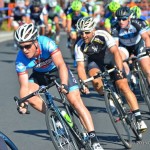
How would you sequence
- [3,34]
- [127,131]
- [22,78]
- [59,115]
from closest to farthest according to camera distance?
1. [59,115]
2. [22,78]
3. [127,131]
4. [3,34]

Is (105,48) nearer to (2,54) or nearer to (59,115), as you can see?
(59,115)

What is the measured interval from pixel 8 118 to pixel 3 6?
75.9 feet

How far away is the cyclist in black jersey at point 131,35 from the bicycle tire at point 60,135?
3275 mm

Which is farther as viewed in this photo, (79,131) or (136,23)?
(136,23)

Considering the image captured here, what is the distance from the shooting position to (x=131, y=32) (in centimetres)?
1151

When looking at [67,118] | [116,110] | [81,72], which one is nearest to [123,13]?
[81,72]

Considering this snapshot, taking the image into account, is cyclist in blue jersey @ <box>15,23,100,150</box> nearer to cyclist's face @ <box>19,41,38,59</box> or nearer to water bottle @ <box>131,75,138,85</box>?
cyclist's face @ <box>19,41,38,59</box>

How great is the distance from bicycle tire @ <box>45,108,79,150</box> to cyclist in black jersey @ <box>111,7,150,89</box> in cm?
327

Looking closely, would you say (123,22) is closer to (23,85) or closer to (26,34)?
(23,85)

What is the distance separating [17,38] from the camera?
8.03m

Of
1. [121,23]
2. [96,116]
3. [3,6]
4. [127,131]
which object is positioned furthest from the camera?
[3,6]

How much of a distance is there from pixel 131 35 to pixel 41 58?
3453 millimetres

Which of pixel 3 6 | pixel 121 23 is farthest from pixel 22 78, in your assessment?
pixel 3 6

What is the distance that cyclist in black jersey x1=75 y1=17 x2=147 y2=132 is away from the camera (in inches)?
361
